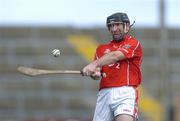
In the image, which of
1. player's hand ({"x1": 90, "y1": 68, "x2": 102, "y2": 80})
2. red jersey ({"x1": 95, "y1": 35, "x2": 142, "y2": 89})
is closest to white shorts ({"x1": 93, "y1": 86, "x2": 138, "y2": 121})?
red jersey ({"x1": 95, "y1": 35, "x2": 142, "y2": 89})

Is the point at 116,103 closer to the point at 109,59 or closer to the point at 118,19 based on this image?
the point at 109,59

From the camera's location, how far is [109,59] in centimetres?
825

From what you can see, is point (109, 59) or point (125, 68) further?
point (125, 68)

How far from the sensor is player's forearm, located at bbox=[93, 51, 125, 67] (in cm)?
823

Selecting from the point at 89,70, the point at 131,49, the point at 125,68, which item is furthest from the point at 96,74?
the point at 131,49

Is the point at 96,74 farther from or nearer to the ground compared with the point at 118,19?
nearer to the ground

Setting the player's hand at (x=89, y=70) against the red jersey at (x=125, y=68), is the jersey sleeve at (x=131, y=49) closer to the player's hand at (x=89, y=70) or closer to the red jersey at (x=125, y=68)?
the red jersey at (x=125, y=68)

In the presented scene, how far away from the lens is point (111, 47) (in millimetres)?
8578

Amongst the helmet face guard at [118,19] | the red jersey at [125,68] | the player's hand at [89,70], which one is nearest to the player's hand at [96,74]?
the player's hand at [89,70]

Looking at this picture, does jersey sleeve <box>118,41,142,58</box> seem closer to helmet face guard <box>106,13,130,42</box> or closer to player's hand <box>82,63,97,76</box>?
helmet face guard <box>106,13,130,42</box>

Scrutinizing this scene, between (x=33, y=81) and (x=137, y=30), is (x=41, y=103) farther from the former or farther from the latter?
(x=137, y=30)

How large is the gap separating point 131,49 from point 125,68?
200 mm

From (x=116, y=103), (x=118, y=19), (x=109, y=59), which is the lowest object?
(x=116, y=103)

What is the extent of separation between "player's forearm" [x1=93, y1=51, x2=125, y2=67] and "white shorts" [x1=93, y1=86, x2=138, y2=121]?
0.33 metres
